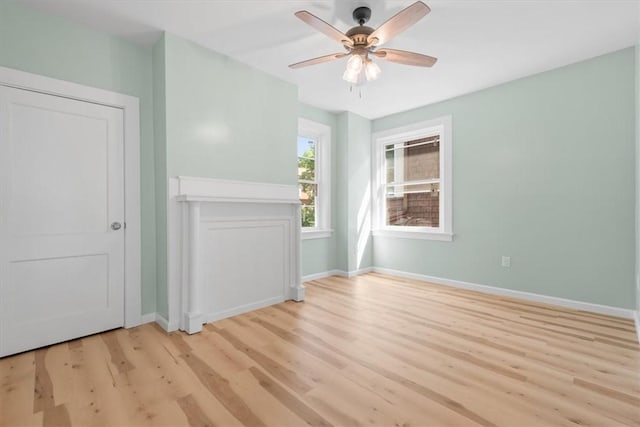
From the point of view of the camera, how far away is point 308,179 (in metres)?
4.50

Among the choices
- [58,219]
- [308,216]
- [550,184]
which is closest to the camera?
[58,219]

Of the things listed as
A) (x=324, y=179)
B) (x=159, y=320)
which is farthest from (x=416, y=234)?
(x=159, y=320)

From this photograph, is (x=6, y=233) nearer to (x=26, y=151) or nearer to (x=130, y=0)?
(x=26, y=151)

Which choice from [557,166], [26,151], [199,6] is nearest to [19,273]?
[26,151]

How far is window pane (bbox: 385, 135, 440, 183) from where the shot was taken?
4.33m

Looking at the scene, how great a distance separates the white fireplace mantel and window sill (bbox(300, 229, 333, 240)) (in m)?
0.78

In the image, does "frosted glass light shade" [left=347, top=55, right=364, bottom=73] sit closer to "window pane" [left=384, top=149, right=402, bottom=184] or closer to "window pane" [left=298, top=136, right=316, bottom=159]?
"window pane" [left=298, top=136, right=316, bottom=159]

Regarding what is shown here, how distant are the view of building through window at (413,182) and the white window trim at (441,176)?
0.27 feet

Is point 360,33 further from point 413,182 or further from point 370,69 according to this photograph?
point 413,182

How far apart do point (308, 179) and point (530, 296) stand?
314 centimetres

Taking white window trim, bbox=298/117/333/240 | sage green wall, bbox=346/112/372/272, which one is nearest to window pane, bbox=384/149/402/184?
sage green wall, bbox=346/112/372/272

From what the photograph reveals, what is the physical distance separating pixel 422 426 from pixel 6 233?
2.93 m

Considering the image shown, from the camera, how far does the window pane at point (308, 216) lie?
4.45 m

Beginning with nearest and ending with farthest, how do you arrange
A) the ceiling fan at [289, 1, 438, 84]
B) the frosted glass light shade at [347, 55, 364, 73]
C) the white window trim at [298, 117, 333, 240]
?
the ceiling fan at [289, 1, 438, 84], the frosted glass light shade at [347, 55, 364, 73], the white window trim at [298, 117, 333, 240]
